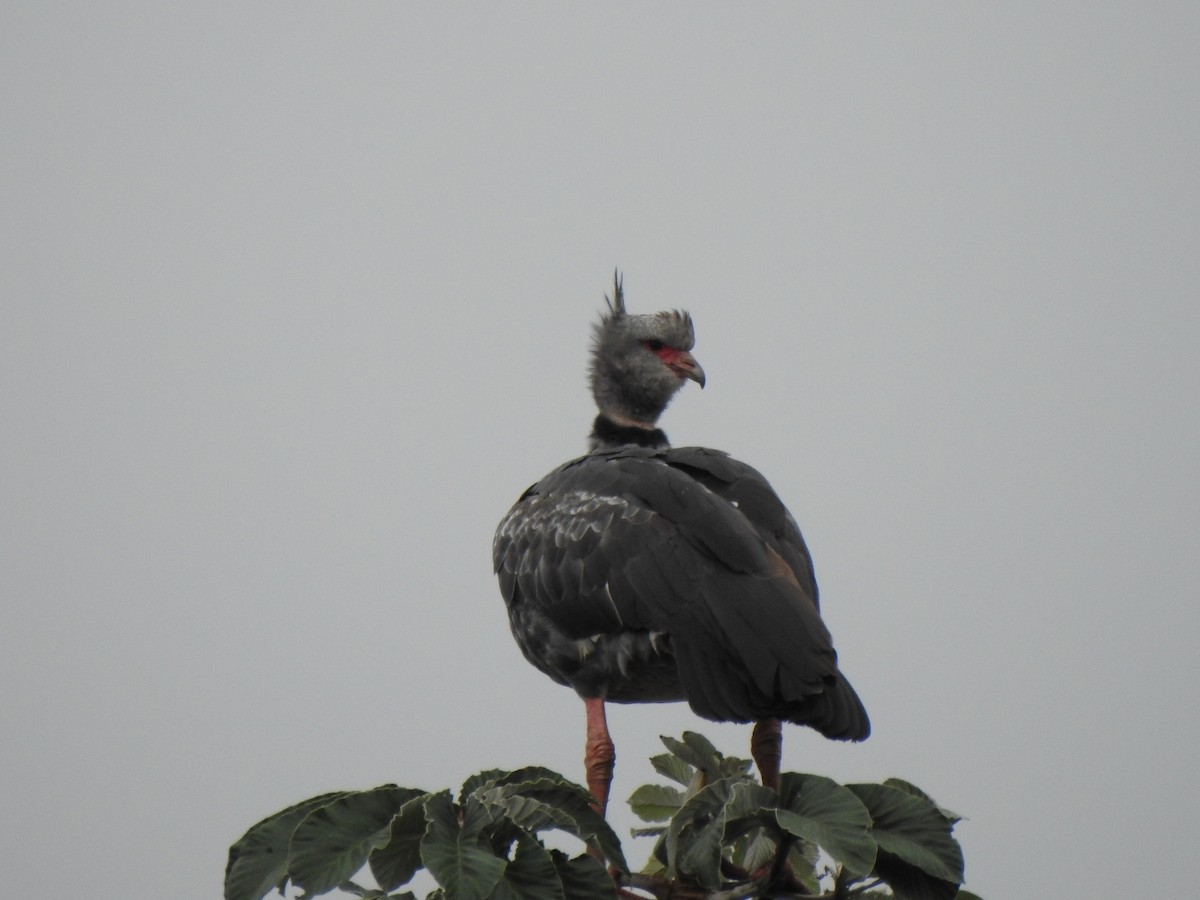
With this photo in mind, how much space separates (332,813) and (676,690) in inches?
71.6

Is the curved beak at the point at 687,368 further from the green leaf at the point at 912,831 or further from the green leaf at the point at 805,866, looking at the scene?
the green leaf at the point at 912,831

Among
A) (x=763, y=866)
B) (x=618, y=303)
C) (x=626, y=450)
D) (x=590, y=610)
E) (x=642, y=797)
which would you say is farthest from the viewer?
(x=618, y=303)

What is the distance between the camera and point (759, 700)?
3.54 meters

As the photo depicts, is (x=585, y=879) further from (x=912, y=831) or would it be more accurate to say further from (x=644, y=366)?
(x=644, y=366)

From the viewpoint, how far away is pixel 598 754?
4.41 metres

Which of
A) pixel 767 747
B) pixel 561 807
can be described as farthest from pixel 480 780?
pixel 767 747

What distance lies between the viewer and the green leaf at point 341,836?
110 inches

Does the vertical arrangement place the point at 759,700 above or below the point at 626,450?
below

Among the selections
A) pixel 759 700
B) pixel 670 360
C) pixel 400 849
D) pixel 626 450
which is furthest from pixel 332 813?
pixel 670 360

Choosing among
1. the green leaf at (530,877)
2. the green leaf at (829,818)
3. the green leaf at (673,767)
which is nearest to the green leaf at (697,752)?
the green leaf at (673,767)

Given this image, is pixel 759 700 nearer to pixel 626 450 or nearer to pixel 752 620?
pixel 752 620

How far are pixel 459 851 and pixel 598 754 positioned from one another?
1.69 m

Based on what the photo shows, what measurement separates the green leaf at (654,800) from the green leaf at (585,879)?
108 centimetres

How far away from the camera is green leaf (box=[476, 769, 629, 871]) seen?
289 centimetres
